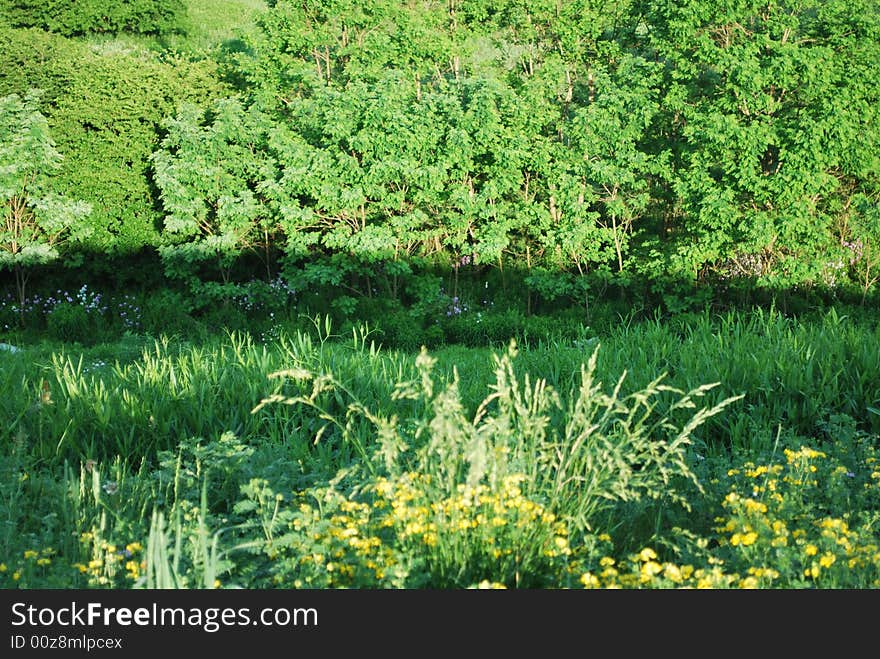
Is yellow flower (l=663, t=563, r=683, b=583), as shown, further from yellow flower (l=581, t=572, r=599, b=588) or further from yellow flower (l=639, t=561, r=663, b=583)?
yellow flower (l=581, t=572, r=599, b=588)

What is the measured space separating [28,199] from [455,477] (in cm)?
Result: 891

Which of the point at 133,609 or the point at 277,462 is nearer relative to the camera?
the point at 133,609

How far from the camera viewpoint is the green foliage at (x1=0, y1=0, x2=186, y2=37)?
15.6 meters

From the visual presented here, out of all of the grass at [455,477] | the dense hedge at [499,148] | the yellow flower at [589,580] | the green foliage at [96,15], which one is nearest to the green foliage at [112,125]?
the dense hedge at [499,148]

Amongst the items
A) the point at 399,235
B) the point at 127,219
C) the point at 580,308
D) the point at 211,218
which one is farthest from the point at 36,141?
the point at 580,308

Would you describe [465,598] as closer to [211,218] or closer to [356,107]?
[356,107]

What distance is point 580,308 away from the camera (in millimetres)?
9719

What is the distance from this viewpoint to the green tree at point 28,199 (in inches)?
375

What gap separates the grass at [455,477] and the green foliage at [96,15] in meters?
13.6

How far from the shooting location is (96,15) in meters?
16.0

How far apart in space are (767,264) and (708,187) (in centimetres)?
121

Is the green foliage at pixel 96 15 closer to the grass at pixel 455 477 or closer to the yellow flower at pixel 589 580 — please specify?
the grass at pixel 455 477

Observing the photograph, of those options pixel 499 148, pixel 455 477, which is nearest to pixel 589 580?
pixel 455 477

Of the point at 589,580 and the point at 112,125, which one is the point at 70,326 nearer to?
the point at 112,125
